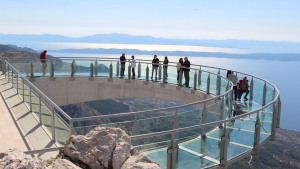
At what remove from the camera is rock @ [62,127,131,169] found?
3.84 meters

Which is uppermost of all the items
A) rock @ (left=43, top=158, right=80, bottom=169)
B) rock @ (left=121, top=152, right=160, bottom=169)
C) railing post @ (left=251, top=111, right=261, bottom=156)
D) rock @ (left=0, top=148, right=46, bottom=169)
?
rock @ (left=0, top=148, right=46, bottom=169)

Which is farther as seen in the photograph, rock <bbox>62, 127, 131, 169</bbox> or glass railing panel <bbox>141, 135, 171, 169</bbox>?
glass railing panel <bbox>141, 135, 171, 169</bbox>

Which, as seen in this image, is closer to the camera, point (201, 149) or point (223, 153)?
point (201, 149)

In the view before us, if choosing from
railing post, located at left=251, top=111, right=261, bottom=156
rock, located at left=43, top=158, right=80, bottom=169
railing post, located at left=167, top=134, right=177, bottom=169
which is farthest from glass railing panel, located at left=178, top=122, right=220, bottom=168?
rock, located at left=43, top=158, right=80, bottom=169

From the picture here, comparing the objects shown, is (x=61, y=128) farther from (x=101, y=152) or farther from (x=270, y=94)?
(x=270, y=94)

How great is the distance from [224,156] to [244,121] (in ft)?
3.98

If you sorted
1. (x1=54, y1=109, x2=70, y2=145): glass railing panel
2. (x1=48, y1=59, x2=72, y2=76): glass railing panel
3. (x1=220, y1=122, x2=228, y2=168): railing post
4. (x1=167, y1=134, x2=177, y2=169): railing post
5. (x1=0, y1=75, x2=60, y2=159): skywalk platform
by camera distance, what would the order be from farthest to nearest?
(x1=48, y1=59, x2=72, y2=76): glass railing panel, (x1=0, y1=75, x2=60, y2=159): skywalk platform, (x1=220, y1=122, x2=228, y2=168): railing post, (x1=54, y1=109, x2=70, y2=145): glass railing panel, (x1=167, y1=134, x2=177, y2=169): railing post

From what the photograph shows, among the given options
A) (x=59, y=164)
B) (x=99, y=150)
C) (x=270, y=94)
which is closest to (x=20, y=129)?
(x=99, y=150)

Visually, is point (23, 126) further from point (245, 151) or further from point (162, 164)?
point (245, 151)

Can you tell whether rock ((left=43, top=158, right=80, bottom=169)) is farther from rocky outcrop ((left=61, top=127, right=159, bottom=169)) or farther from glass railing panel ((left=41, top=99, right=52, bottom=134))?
glass railing panel ((left=41, top=99, right=52, bottom=134))

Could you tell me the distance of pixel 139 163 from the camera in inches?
146

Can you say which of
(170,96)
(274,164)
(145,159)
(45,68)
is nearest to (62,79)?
(45,68)

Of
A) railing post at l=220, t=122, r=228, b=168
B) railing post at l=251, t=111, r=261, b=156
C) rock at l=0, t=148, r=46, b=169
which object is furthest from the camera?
railing post at l=251, t=111, r=261, b=156

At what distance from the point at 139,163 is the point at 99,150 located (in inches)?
19.9
